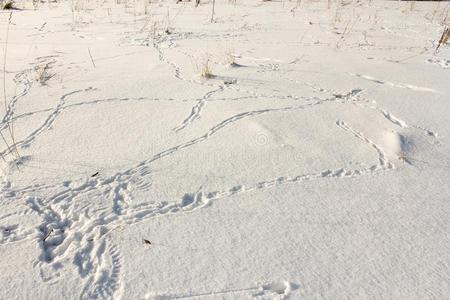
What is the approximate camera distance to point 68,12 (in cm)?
527

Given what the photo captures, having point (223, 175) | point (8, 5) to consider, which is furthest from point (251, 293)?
point (8, 5)

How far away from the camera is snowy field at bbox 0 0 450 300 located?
1244 millimetres

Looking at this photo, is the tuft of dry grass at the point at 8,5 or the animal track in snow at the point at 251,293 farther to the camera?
the tuft of dry grass at the point at 8,5

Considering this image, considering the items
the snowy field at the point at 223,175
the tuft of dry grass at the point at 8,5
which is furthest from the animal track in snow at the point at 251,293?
the tuft of dry grass at the point at 8,5

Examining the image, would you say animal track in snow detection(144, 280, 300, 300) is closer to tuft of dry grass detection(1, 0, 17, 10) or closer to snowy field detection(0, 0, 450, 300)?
snowy field detection(0, 0, 450, 300)

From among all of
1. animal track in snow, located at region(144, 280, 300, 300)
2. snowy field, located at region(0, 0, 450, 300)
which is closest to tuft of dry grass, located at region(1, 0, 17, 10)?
snowy field, located at region(0, 0, 450, 300)

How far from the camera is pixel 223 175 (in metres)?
1.74

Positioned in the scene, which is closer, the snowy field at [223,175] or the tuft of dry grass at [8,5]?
the snowy field at [223,175]

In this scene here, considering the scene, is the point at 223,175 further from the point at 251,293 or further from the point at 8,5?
the point at 8,5

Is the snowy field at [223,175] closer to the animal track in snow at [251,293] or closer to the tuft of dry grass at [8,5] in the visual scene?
the animal track in snow at [251,293]

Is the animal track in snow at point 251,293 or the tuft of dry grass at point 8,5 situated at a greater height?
the animal track in snow at point 251,293

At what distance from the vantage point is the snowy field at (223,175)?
124 centimetres

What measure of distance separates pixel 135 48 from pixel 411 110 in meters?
2.56

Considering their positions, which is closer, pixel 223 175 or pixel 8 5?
pixel 223 175
